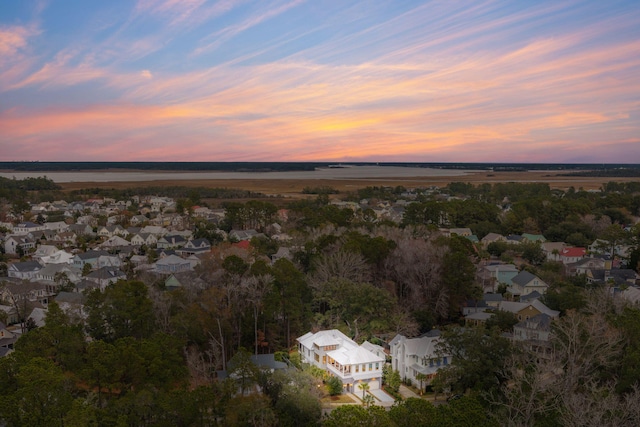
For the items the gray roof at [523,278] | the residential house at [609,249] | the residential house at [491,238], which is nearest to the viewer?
the gray roof at [523,278]

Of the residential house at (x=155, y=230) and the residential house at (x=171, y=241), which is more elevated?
the residential house at (x=155, y=230)

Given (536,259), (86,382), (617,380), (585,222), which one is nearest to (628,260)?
(536,259)

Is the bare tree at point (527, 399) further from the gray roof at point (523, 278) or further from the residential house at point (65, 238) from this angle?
the residential house at point (65, 238)

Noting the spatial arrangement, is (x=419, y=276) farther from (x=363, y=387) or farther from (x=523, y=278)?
(x=363, y=387)

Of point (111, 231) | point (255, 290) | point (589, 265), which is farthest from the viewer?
point (111, 231)

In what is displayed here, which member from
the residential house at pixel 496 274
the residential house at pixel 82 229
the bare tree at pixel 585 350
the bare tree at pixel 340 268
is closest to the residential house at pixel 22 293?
the bare tree at pixel 340 268

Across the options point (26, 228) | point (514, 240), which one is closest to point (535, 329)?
point (514, 240)
